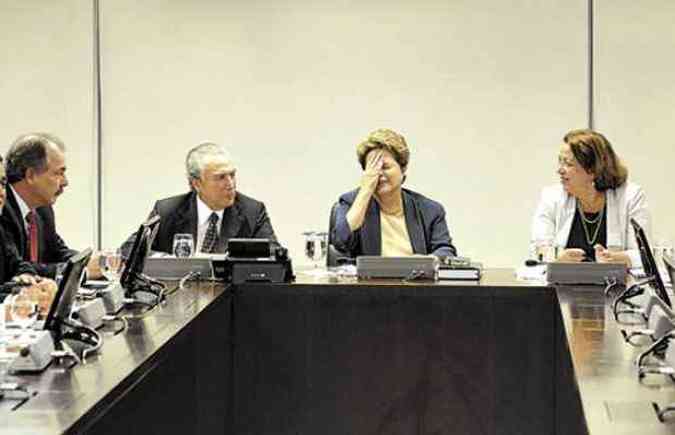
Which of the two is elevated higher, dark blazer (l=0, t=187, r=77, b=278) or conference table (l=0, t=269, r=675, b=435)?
dark blazer (l=0, t=187, r=77, b=278)

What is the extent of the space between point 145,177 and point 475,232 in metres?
2.03

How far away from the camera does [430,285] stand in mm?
4660

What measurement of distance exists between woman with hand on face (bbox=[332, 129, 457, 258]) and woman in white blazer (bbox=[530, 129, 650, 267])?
51 cm

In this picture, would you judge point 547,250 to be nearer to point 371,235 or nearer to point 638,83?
point 371,235

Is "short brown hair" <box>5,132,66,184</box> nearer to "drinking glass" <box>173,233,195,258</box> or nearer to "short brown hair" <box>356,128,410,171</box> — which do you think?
"drinking glass" <box>173,233,195,258</box>

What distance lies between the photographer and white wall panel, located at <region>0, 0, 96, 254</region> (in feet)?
23.5

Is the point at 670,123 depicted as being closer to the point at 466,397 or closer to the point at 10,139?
the point at 466,397

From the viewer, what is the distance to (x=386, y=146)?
218 inches

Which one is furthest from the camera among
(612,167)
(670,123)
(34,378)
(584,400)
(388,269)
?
(670,123)

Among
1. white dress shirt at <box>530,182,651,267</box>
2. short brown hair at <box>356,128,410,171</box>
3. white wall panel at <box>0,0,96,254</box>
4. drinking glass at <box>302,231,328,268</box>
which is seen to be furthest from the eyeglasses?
white wall panel at <box>0,0,96,254</box>

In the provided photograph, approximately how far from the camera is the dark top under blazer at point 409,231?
18.1 feet

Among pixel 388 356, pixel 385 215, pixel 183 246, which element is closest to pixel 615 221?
pixel 385 215

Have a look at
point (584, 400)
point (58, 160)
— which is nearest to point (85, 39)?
point (58, 160)

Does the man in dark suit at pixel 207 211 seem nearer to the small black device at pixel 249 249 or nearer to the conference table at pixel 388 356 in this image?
the small black device at pixel 249 249
